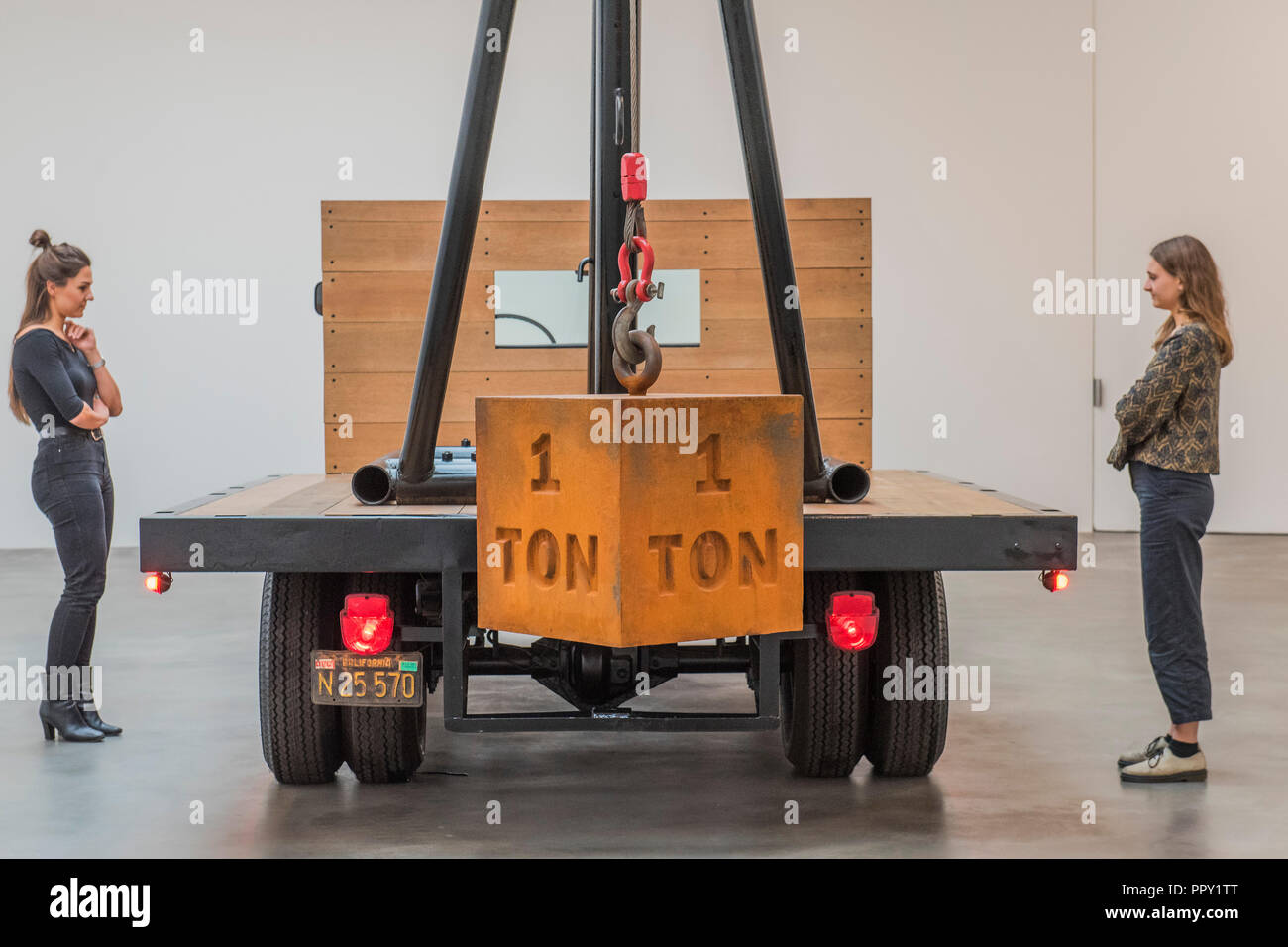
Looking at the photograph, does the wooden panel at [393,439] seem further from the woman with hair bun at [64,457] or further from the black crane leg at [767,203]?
the black crane leg at [767,203]

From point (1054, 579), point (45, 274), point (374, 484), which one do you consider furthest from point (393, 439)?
point (1054, 579)

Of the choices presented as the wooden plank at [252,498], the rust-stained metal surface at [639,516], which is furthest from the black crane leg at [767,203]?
the wooden plank at [252,498]

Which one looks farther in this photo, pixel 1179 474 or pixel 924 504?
pixel 1179 474

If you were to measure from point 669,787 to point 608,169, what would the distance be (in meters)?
1.95

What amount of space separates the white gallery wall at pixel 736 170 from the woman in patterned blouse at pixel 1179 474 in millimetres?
7091

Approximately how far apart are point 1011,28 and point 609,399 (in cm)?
985

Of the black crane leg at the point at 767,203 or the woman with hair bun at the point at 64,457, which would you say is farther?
the woman with hair bun at the point at 64,457

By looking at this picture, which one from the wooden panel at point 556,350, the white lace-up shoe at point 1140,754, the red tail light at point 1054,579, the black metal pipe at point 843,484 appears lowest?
the white lace-up shoe at point 1140,754

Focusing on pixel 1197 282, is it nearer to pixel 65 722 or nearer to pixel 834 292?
pixel 834 292

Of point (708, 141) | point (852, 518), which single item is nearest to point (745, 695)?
point (852, 518)

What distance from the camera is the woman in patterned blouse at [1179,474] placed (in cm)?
437

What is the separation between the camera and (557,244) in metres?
6.40

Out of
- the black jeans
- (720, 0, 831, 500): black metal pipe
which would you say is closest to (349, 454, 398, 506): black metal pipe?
(720, 0, 831, 500): black metal pipe

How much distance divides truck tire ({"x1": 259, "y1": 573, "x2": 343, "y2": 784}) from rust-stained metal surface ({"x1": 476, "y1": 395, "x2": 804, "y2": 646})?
945 mm
